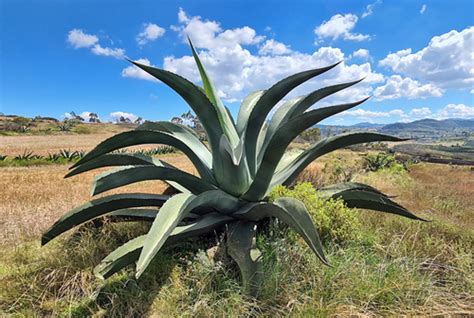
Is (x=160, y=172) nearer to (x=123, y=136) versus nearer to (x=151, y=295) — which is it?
(x=123, y=136)

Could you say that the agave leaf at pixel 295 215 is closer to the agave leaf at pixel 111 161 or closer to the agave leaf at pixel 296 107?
the agave leaf at pixel 296 107

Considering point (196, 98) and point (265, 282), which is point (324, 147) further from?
point (265, 282)

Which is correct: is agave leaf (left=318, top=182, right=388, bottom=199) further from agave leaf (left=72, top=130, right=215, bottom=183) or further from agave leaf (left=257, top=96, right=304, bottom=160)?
agave leaf (left=72, top=130, right=215, bottom=183)

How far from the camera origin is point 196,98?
2998 millimetres

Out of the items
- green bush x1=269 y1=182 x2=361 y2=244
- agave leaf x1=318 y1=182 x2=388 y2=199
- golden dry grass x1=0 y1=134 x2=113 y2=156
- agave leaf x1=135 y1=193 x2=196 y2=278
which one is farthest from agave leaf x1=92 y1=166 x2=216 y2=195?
golden dry grass x1=0 y1=134 x2=113 y2=156

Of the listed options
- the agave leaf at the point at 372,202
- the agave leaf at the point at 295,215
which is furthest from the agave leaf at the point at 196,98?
the agave leaf at the point at 372,202

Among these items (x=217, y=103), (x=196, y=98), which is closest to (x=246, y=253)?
(x=196, y=98)

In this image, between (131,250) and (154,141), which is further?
(154,141)

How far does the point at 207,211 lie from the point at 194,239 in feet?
1.03

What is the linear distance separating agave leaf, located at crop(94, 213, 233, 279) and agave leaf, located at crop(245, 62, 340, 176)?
0.72 m

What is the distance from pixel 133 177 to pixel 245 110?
169cm

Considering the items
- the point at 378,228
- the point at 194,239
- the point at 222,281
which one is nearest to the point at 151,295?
→ the point at 222,281

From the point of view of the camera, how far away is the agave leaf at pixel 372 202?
3205mm

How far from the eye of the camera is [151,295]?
2480 mm
